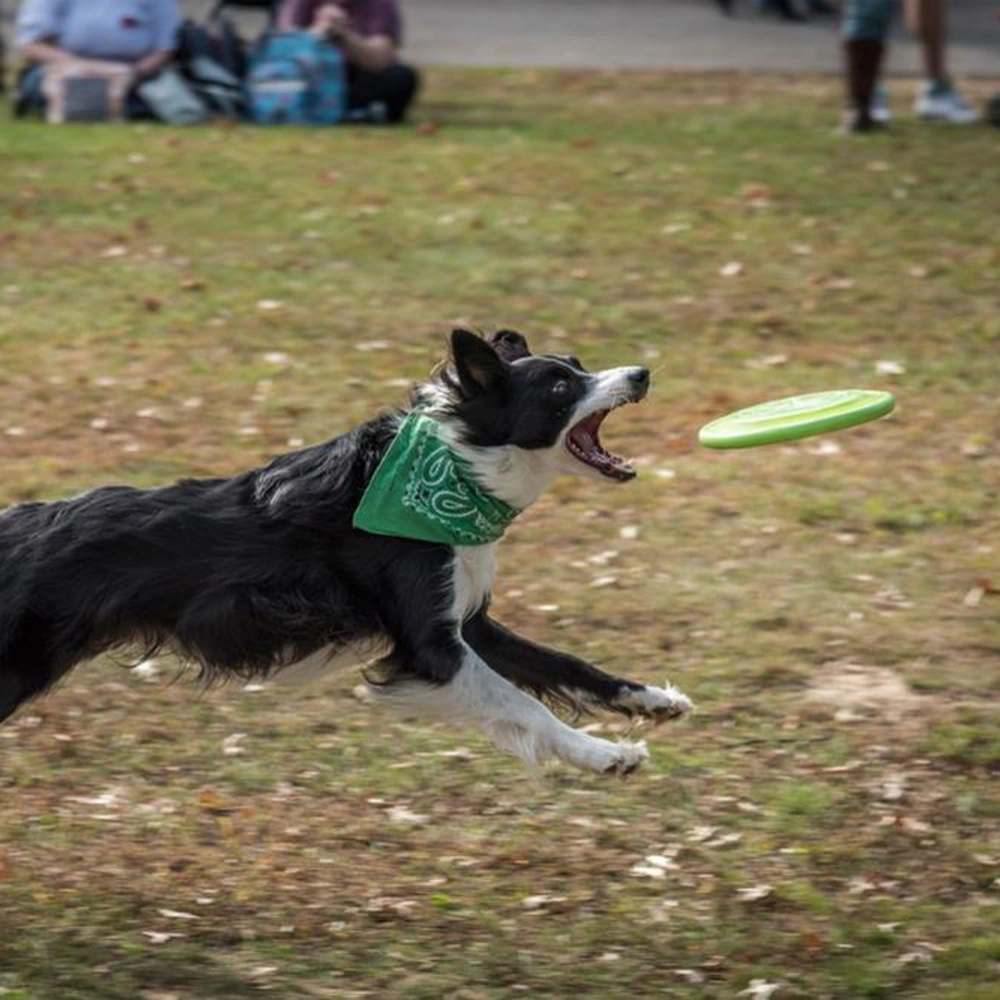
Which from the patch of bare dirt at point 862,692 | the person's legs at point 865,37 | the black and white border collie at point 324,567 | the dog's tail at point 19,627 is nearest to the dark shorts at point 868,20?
the person's legs at point 865,37

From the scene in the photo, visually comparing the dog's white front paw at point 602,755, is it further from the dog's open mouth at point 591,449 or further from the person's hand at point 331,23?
the person's hand at point 331,23

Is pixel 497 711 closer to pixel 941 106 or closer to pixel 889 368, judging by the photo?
pixel 889 368

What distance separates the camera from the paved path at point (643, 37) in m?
17.8

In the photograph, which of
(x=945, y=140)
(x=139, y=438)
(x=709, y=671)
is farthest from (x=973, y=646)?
(x=945, y=140)

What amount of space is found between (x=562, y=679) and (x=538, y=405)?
0.82 meters

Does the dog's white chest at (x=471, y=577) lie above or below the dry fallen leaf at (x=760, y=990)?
above

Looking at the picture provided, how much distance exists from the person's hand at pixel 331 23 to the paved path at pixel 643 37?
142 inches

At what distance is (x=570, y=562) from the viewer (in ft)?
26.1

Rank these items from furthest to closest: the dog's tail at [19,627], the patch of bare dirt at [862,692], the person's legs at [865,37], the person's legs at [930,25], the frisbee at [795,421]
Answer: the person's legs at [930,25], the person's legs at [865,37], the patch of bare dirt at [862,692], the frisbee at [795,421], the dog's tail at [19,627]

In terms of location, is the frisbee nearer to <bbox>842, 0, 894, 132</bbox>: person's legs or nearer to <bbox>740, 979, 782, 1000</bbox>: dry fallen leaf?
<bbox>740, 979, 782, 1000</bbox>: dry fallen leaf

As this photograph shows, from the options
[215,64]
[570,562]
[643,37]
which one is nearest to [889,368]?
[570,562]

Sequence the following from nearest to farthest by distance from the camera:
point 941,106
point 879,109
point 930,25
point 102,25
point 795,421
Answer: point 795,421 → point 930,25 → point 102,25 → point 879,109 → point 941,106

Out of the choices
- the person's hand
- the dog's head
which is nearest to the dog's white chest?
the dog's head

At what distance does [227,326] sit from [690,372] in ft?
7.79
